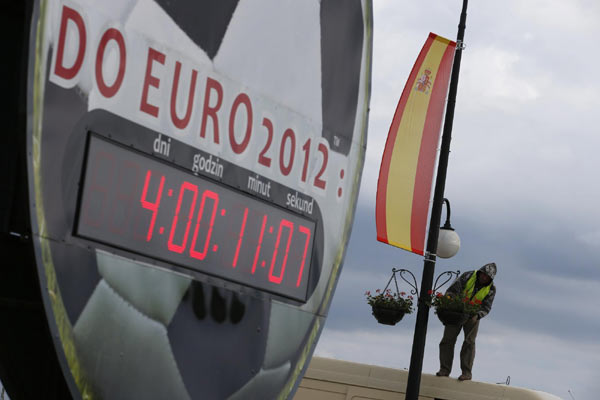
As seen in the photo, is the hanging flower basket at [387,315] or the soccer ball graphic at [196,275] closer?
the soccer ball graphic at [196,275]

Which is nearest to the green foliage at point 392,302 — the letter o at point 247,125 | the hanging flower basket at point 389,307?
the hanging flower basket at point 389,307

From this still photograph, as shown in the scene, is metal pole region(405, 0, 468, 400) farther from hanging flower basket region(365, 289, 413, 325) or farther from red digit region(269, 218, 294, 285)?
red digit region(269, 218, 294, 285)

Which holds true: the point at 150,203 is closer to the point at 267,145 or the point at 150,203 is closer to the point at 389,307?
the point at 267,145

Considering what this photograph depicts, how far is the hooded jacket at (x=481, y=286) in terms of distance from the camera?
51.1 ft

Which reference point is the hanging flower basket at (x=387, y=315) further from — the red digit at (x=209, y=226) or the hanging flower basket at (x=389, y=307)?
the red digit at (x=209, y=226)

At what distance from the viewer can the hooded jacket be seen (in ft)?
51.1

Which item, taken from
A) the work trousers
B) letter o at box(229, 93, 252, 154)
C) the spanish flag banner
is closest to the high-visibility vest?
the work trousers

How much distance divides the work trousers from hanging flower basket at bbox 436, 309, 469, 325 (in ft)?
1.22

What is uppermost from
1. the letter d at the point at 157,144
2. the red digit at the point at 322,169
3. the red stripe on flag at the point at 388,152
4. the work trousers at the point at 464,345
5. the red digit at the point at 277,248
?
the red stripe on flag at the point at 388,152

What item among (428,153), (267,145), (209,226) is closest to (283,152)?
(267,145)

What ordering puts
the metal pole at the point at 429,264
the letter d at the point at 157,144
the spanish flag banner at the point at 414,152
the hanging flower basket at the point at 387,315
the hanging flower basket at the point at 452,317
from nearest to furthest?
1. the letter d at the point at 157,144
2. the metal pole at the point at 429,264
3. the spanish flag banner at the point at 414,152
4. the hanging flower basket at the point at 452,317
5. the hanging flower basket at the point at 387,315

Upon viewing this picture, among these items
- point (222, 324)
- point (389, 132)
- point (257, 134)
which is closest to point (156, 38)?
point (257, 134)

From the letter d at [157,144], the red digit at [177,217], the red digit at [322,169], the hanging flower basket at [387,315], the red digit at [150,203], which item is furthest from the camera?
the hanging flower basket at [387,315]

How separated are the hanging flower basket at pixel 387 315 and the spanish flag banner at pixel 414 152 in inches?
70.1
